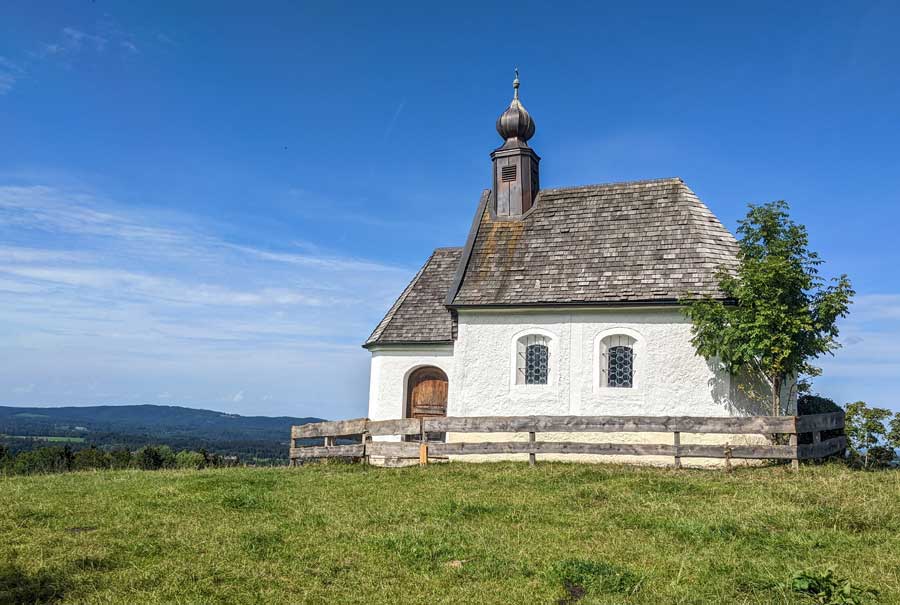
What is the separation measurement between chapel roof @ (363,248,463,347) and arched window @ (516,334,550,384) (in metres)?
2.53

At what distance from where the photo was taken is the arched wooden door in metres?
21.5

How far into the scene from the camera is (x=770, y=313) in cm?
1545

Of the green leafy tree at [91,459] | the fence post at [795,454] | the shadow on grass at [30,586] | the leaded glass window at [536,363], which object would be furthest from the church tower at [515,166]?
the green leafy tree at [91,459]

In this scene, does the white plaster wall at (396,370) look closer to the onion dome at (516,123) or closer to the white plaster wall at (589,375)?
the white plaster wall at (589,375)

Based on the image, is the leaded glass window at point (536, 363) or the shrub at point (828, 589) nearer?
the shrub at point (828, 589)

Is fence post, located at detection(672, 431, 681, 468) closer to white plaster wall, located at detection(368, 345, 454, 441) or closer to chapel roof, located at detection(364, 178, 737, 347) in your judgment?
chapel roof, located at detection(364, 178, 737, 347)

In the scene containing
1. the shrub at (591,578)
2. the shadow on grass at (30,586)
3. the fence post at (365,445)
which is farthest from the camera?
the fence post at (365,445)

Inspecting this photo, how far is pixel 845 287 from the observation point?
15539mm

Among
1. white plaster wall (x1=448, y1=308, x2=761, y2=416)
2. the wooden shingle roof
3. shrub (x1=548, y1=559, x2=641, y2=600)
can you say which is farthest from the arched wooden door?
shrub (x1=548, y1=559, x2=641, y2=600)

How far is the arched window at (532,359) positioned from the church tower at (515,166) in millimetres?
4475

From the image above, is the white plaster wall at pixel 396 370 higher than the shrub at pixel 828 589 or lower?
higher

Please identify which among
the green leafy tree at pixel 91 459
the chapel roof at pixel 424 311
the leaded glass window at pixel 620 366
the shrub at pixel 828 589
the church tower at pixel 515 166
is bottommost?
the green leafy tree at pixel 91 459

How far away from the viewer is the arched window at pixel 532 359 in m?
18.8

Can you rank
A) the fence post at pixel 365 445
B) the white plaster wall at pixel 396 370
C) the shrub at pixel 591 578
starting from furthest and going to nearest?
the white plaster wall at pixel 396 370, the fence post at pixel 365 445, the shrub at pixel 591 578
